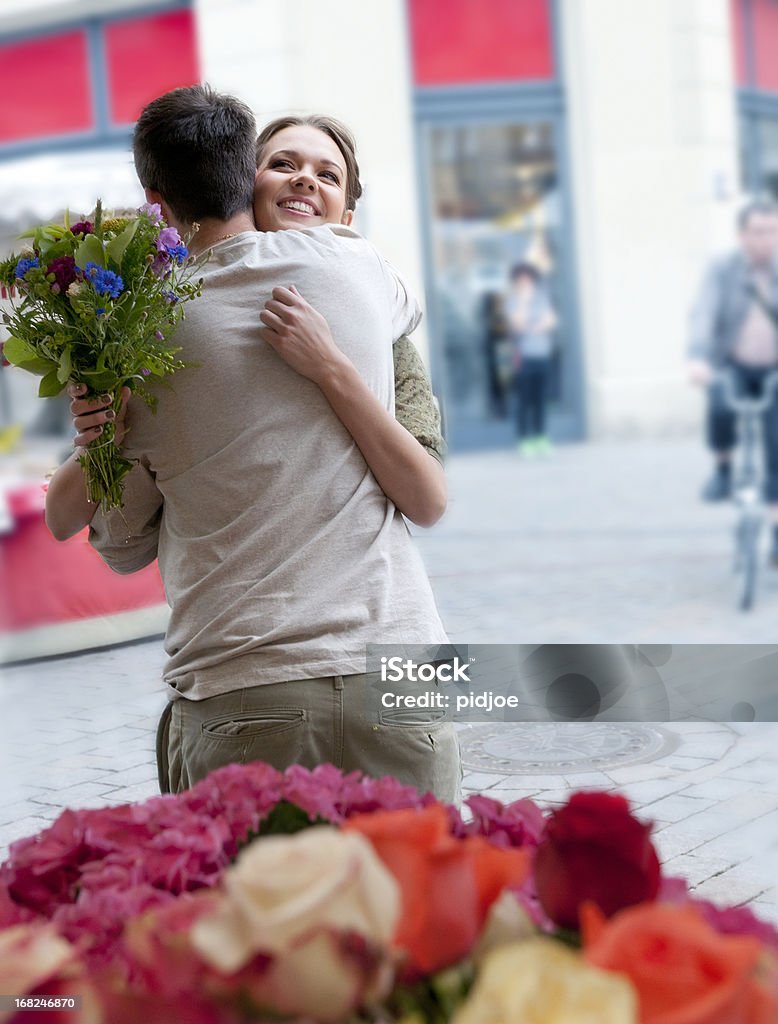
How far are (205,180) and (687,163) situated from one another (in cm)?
1263

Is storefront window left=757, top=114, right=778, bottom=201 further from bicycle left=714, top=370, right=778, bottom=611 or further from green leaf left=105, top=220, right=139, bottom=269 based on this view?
green leaf left=105, top=220, right=139, bottom=269

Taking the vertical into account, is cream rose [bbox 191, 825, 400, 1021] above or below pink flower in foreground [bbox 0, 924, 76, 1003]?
above

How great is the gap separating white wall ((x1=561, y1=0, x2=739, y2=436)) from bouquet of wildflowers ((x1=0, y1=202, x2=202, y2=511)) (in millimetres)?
12451

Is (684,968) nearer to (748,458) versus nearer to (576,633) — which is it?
(576,633)

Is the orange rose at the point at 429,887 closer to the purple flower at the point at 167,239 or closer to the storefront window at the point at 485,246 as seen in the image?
the purple flower at the point at 167,239

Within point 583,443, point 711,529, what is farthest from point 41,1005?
point 583,443

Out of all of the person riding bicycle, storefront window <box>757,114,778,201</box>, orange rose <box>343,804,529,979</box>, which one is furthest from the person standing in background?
orange rose <box>343,804,529,979</box>

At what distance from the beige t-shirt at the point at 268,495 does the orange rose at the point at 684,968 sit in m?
0.87

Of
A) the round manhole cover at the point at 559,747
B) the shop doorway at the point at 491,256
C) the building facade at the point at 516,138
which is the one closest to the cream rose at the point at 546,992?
the round manhole cover at the point at 559,747

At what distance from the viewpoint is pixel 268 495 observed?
5.38 feet

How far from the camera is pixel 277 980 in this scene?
729 millimetres

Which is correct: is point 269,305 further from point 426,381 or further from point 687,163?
point 687,163

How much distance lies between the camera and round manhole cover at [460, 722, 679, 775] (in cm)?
205

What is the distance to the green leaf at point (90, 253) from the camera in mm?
1506
